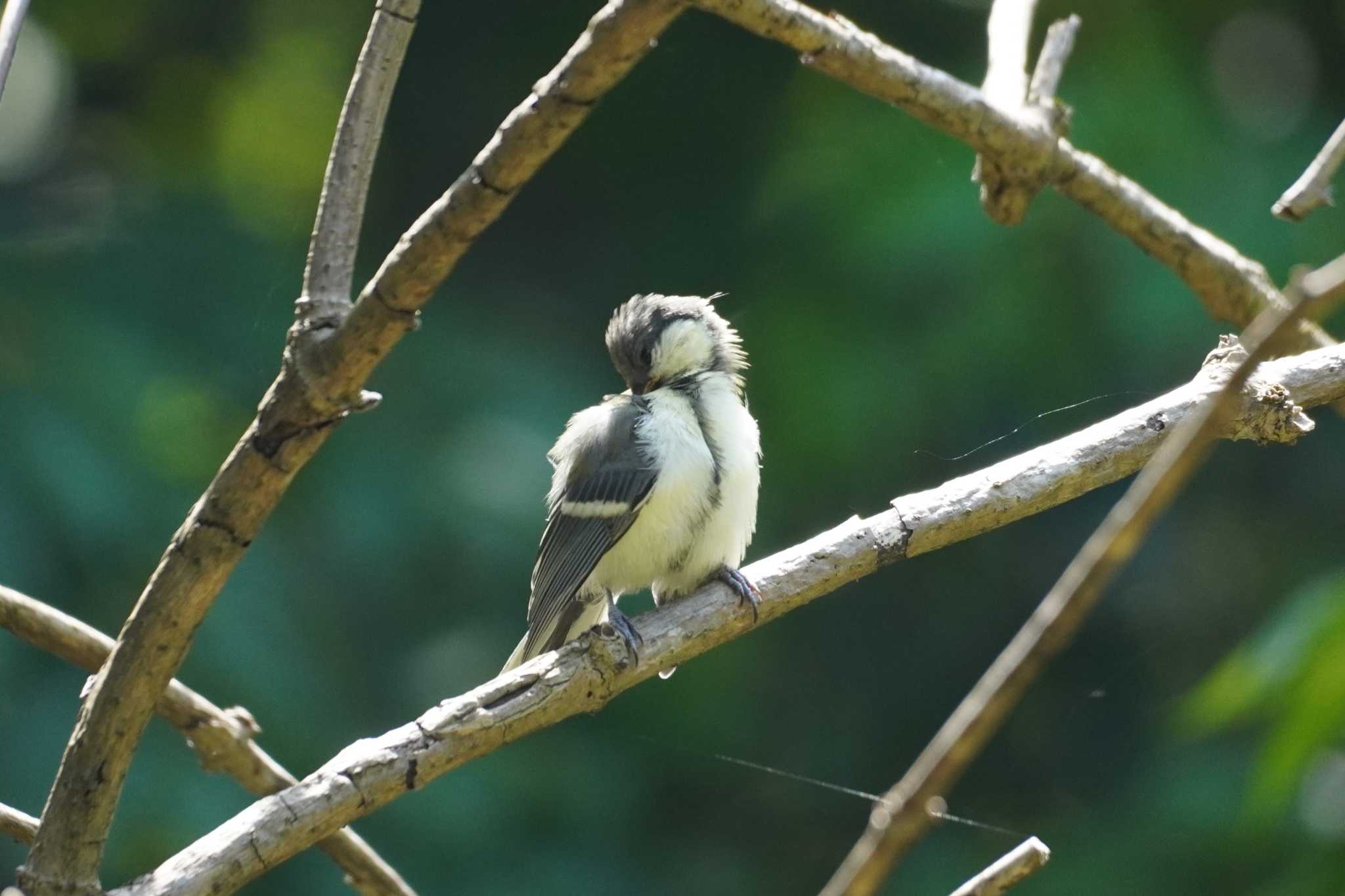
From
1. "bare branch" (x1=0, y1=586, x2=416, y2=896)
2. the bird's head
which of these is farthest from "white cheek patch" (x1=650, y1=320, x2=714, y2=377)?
"bare branch" (x1=0, y1=586, x2=416, y2=896)

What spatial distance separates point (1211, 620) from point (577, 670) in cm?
268

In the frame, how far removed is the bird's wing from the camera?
2.23m

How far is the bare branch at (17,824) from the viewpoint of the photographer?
5.18 ft

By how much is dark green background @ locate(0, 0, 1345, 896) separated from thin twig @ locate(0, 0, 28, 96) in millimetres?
1859

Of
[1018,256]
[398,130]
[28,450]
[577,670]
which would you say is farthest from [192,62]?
[577,670]

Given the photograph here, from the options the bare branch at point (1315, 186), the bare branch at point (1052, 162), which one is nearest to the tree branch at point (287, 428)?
the bare branch at point (1052, 162)

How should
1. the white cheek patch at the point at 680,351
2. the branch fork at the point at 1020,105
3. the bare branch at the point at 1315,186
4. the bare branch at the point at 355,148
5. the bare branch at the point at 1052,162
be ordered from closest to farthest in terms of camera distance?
the bare branch at the point at 355,148
the bare branch at the point at 1315,186
the bare branch at the point at 1052,162
the branch fork at the point at 1020,105
the white cheek patch at the point at 680,351

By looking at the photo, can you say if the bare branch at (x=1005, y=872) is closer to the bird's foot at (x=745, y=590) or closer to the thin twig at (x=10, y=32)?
the bird's foot at (x=745, y=590)

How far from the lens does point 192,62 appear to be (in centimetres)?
400

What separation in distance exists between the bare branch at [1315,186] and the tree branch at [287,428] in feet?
3.56

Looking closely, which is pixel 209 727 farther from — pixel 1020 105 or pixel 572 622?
pixel 1020 105

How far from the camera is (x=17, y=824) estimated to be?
5.21 feet

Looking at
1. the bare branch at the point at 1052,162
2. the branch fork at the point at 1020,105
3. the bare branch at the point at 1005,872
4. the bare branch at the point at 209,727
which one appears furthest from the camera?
the branch fork at the point at 1020,105

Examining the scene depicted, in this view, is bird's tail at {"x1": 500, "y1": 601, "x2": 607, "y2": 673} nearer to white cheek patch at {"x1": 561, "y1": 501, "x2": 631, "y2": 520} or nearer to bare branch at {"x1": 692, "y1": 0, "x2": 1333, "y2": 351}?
white cheek patch at {"x1": 561, "y1": 501, "x2": 631, "y2": 520}
